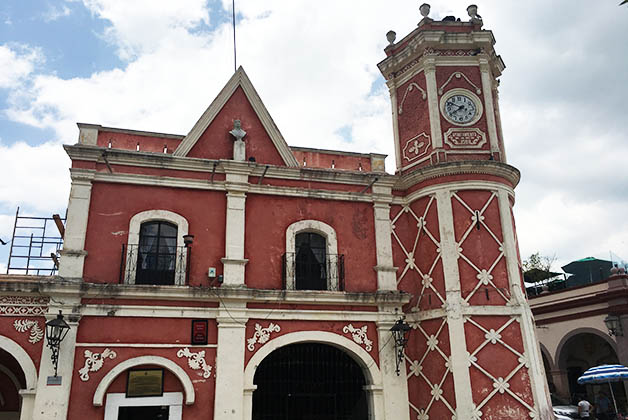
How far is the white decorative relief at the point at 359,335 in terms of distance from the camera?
1405 centimetres

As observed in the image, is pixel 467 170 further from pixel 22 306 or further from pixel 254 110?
pixel 22 306

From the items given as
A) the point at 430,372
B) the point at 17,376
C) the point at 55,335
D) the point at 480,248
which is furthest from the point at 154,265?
the point at 480,248

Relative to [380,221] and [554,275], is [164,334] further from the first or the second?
[554,275]

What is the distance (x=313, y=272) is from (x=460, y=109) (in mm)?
6538

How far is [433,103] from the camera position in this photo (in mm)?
15789

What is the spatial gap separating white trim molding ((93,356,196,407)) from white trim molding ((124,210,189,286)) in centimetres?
185

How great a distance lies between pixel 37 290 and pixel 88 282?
1093 millimetres

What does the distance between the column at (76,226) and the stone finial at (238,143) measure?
12.3ft

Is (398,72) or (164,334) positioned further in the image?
(398,72)

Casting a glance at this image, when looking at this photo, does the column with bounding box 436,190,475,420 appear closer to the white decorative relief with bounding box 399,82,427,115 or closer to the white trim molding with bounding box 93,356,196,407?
the white decorative relief with bounding box 399,82,427,115

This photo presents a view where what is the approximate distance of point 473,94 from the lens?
631 inches

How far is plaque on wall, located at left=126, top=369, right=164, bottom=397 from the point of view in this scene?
1232 centimetres

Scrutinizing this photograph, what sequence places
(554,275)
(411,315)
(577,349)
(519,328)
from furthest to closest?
(554,275) → (577,349) → (411,315) → (519,328)

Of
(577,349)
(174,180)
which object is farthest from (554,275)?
(174,180)
